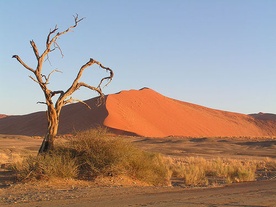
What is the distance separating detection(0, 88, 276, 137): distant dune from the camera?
86.8 m

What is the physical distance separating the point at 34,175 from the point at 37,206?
4.86 metres

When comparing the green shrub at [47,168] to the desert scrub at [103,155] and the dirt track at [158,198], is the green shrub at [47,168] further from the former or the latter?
the dirt track at [158,198]

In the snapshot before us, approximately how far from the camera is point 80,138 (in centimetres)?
1756

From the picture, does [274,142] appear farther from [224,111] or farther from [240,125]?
[224,111]

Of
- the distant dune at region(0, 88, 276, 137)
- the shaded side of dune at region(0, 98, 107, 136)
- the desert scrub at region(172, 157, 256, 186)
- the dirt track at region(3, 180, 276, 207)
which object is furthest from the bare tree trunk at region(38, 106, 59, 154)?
the shaded side of dune at region(0, 98, 107, 136)

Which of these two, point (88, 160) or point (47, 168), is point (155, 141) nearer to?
point (88, 160)

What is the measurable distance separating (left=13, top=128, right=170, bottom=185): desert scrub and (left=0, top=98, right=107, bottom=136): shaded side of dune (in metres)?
59.9

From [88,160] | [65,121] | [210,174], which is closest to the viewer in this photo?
[88,160]

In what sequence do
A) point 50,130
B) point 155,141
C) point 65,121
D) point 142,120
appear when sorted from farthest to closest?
point 142,120, point 65,121, point 155,141, point 50,130

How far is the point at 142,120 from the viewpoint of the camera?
94.5m

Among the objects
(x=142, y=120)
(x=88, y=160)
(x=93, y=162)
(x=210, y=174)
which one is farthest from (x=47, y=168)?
(x=142, y=120)

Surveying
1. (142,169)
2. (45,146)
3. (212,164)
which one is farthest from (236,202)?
(212,164)

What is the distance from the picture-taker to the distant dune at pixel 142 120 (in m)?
86.8

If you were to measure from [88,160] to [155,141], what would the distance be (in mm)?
44972
